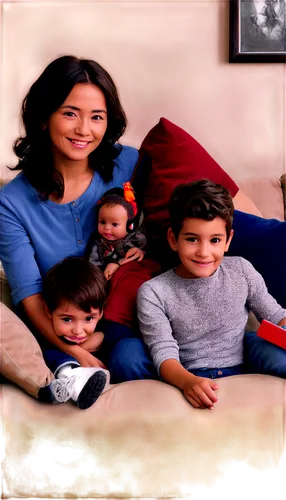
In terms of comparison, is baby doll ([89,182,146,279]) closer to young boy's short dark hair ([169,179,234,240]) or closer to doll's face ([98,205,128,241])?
doll's face ([98,205,128,241])

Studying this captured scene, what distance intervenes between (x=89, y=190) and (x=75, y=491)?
868 millimetres

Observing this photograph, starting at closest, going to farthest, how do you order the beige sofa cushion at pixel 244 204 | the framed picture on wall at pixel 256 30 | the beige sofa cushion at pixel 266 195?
the beige sofa cushion at pixel 244 204
the beige sofa cushion at pixel 266 195
the framed picture on wall at pixel 256 30

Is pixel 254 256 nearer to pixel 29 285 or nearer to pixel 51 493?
pixel 29 285

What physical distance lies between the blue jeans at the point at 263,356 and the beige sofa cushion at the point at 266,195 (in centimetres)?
60

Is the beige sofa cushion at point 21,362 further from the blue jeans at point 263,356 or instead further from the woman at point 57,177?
the blue jeans at point 263,356

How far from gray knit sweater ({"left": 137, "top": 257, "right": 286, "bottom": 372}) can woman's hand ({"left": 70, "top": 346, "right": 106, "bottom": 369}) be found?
15 cm

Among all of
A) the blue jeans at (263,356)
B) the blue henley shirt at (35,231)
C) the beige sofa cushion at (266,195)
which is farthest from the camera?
the beige sofa cushion at (266,195)

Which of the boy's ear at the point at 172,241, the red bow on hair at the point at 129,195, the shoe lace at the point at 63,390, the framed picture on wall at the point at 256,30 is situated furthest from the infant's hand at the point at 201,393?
the framed picture on wall at the point at 256,30

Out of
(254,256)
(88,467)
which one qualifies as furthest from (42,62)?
(88,467)

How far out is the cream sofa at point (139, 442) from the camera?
146cm

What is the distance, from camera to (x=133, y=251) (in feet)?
6.17

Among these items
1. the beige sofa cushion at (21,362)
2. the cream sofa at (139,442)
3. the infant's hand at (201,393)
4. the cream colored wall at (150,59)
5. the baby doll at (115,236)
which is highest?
the cream colored wall at (150,59)

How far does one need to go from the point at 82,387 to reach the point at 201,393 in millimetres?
269

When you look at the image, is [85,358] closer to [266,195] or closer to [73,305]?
[73,305]
